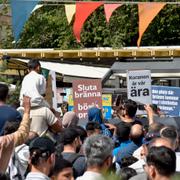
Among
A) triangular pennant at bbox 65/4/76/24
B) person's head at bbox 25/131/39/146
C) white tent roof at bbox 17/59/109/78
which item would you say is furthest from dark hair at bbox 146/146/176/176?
white tent roof at bbox 17/59/109/78

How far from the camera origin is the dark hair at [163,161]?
5.17 metres

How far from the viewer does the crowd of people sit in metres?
5.50

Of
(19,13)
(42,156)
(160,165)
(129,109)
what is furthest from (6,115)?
(19,13)

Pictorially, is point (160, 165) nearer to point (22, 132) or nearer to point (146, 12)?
point (22, 132)

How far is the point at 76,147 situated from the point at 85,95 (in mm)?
4784

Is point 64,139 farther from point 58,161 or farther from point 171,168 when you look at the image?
point 171,168

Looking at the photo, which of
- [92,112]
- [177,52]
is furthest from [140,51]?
[92,112]

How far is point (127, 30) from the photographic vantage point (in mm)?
35406

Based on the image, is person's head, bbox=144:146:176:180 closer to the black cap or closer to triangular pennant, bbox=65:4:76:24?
the black cap

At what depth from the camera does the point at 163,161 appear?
5.20 m

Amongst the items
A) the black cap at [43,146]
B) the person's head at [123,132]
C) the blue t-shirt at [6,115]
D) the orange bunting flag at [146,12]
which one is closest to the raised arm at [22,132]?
the black cap at [43,146]

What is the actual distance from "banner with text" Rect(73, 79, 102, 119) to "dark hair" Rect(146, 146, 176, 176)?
6.80 m

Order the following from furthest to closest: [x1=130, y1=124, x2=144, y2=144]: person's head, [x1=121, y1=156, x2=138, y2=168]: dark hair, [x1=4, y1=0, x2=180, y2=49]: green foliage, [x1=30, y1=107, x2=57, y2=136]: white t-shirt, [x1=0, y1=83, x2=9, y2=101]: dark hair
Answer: [x1=4, y1=0, x2=180, y2=49]: green foliage
[x1=30, y1=107, x2=57, y2=136]: white t-shirt
[x1=130, y1=124, x2=144, y2=144]: person's head
[x1=0, y1=83, x2=9, y2=101]: dark hair
[x1=121, y1=156, x2=138, y2=168]: dark hair

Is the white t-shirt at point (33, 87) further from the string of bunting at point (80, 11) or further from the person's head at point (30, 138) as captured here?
the string of bunting at point (80, 11)
